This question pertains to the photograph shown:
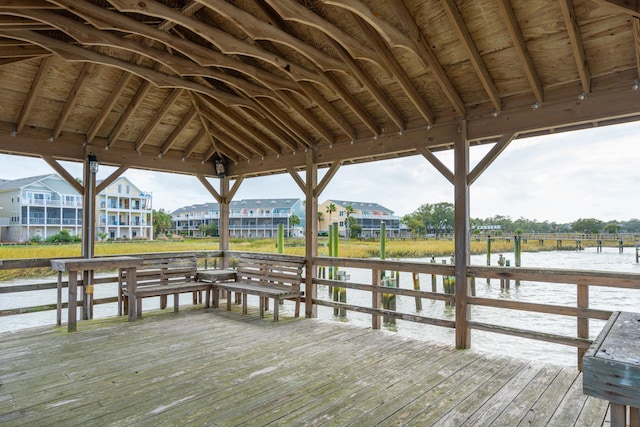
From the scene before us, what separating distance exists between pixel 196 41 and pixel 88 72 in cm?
149

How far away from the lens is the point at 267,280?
5816 millimetres

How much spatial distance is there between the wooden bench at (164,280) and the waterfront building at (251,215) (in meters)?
20.2

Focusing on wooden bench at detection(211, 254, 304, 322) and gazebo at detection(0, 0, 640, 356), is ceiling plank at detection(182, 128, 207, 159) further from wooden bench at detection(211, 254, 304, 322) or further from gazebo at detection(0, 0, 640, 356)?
wooden bench at detection(211, 254, 304, 322)

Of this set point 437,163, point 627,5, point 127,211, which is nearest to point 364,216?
point 127,211

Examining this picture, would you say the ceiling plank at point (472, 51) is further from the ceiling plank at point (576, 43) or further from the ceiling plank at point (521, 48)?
the ceiling plank at point (576, 43)

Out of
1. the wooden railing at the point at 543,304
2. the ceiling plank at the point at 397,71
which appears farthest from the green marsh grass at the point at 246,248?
the ceiling plank at the point at 397,71

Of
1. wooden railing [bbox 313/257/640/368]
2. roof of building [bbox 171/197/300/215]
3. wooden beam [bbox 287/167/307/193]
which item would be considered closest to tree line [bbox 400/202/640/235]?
wooden railing [bbox 313/257/640/368]

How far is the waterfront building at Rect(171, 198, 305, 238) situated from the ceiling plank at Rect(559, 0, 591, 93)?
77.2 feet

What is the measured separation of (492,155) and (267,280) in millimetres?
3671

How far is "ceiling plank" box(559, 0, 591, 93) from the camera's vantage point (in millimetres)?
2645

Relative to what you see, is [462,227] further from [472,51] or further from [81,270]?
[81,270]

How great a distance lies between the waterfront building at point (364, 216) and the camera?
93.4 ft

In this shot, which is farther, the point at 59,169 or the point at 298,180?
the point at 298,180

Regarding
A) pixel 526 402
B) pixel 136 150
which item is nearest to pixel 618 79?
pixel 526 402
